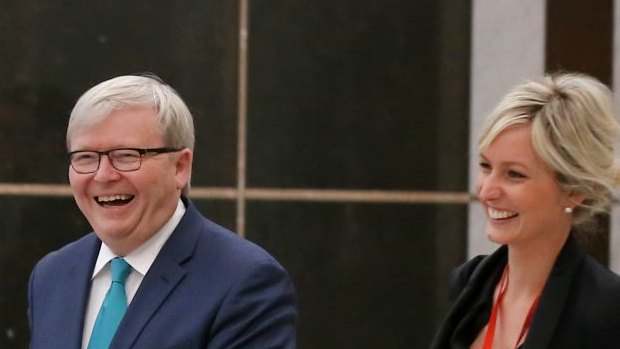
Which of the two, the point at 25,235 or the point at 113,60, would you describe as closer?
the point at 113,60

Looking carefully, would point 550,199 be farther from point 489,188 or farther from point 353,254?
point 353,254

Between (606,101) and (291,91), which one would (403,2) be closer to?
(291,91)

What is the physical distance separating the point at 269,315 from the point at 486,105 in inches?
136

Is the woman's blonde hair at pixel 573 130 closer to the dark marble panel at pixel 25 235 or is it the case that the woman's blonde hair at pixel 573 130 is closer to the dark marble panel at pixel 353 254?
the dark marble panel at pixel 353 254

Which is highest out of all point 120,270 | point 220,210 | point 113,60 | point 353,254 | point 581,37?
point 581,37

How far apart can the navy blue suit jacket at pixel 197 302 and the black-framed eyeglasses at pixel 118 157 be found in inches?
9.7

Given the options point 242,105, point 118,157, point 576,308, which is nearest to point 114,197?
point 118,157

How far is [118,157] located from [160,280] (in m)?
0.37

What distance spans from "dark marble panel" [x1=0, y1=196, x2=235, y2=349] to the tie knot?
306 centimetres

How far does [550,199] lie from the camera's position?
140 inches

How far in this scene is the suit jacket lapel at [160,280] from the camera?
3.71 metres

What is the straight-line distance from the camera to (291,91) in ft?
22.7

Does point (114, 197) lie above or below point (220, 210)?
above

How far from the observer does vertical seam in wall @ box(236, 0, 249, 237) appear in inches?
272
